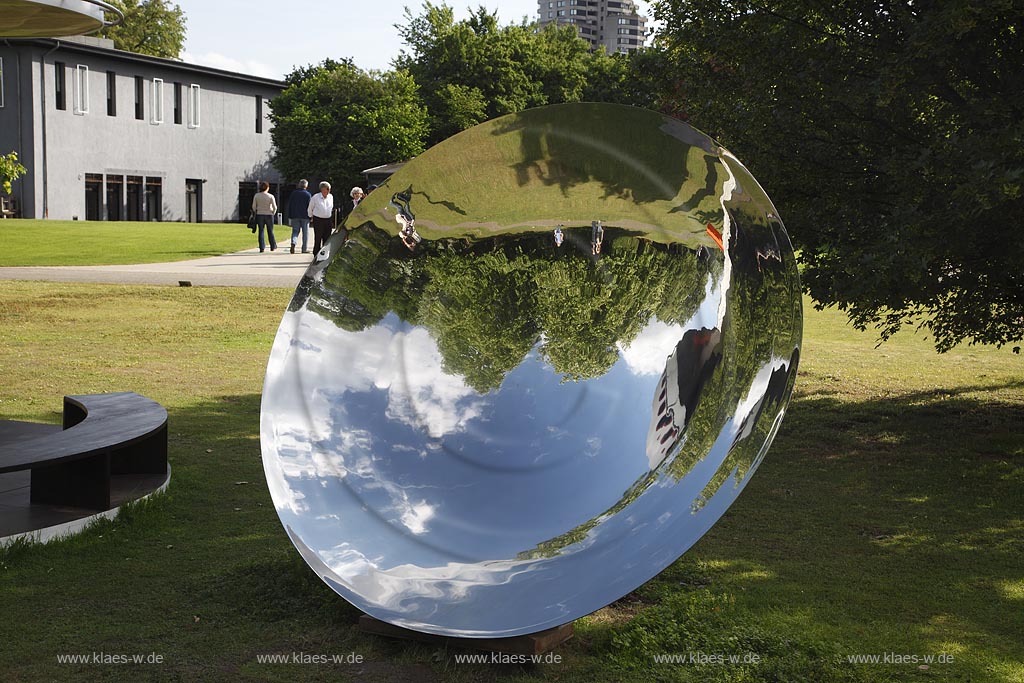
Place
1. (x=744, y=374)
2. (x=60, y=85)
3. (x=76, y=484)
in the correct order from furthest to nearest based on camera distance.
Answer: (x=60, y=85) → (x=76, y=484) → (x=744, y=374)

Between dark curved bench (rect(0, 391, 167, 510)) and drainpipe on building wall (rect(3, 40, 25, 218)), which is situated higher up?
drainpipe on building wall (rect(3, 40, 25, 218))

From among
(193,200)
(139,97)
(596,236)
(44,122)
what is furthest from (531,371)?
(193,200)

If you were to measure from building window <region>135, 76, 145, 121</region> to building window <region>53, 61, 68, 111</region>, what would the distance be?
3.62 metres

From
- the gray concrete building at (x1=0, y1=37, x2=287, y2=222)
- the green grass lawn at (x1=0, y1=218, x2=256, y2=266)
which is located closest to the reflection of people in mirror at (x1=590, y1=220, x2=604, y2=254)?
the green grass lawn at (x1=0, y1=218, x2=256, y2=266)

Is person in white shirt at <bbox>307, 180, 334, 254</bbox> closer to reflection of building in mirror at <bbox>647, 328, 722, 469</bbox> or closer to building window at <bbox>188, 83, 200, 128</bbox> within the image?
reflection of building in mirror at <bbox>647, 328, 722, 469</bbox>

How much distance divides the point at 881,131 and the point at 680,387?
12.6 ft

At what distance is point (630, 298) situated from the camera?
577cm

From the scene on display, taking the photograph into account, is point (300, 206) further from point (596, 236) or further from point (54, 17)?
point (596, 236)

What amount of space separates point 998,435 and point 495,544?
22.1 feet

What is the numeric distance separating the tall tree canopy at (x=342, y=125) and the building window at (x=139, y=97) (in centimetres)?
686

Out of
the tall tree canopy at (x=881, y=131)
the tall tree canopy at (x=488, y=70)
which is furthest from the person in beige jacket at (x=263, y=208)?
the tall tree canopy at (x=488, y=70)

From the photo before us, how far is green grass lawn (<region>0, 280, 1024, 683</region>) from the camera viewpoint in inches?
185

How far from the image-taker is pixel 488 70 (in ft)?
197

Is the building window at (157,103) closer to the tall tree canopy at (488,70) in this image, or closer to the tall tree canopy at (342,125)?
the tall tree canopy at (342,125)
